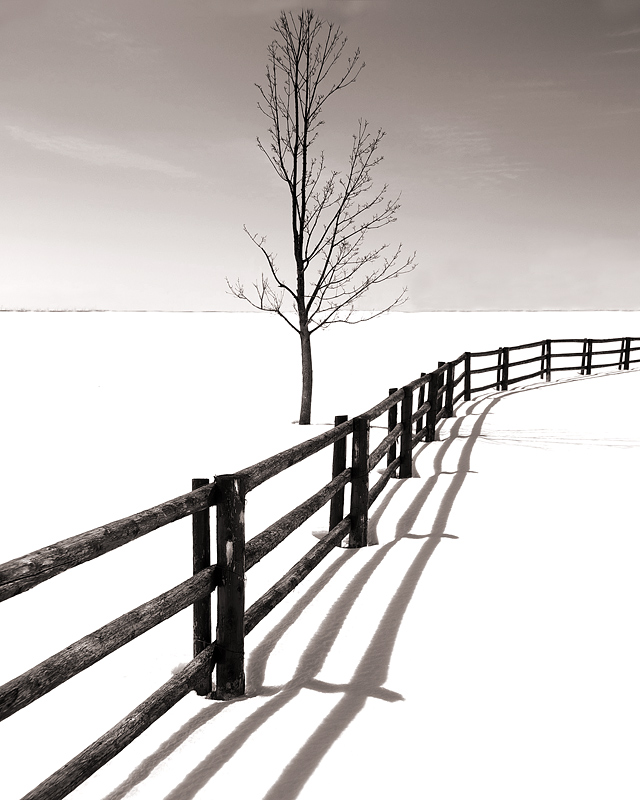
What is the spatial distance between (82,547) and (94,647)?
0.40m

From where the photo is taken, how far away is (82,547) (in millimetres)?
2318

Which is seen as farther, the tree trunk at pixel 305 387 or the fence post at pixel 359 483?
the tree trunk at pixel 305 387

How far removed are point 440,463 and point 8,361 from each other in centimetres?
2791

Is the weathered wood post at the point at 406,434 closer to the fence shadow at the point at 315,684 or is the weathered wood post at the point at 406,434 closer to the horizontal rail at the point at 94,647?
the fence shadow at the point at 315,684

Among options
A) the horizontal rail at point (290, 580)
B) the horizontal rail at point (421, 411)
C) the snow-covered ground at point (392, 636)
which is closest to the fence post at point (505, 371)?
the snow-covered ground at point (392, 636)

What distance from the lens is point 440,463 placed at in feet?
31.0

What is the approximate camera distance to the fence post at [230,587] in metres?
3.24

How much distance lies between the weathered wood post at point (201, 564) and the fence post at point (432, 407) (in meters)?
8.17

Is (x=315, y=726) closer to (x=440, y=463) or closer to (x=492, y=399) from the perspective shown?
(x=440, y=463)

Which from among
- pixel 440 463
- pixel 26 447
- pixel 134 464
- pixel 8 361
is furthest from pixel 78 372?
pixel 440 463

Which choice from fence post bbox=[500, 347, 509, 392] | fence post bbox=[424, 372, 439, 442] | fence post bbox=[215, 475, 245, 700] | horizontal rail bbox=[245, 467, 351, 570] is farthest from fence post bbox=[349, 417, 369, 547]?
fence post bbox=[500, 347, 509, 392]

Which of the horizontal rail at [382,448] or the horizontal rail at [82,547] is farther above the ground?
the horizontal rail at [82,547]

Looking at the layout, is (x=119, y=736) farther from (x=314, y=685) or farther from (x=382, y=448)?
(x=382, y=448)

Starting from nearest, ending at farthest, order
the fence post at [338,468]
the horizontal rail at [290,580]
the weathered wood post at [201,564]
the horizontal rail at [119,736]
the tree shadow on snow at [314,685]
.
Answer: the horizontal rail at [119,736] → the tree shadow on snow at [314,685] → the weathered wood post at [201,564] → the horizontal rail at [290,580] → the fence post at [338,468]
